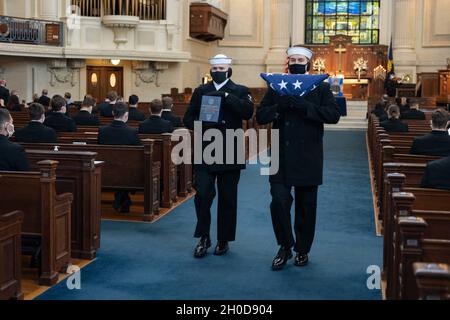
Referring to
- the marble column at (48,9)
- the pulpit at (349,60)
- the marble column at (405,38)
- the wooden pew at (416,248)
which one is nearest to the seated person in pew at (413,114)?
the wooden pew at (416,248)

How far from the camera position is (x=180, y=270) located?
5719 mm

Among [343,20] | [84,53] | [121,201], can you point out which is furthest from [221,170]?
[343,20]

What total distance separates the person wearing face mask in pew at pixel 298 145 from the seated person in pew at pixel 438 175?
0.86m

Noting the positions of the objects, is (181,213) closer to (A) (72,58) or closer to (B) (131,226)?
(B) (131,226)

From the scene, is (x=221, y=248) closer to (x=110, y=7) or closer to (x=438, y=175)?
(x=438, y=175)

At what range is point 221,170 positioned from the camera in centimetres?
615

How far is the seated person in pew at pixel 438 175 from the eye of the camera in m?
5.18

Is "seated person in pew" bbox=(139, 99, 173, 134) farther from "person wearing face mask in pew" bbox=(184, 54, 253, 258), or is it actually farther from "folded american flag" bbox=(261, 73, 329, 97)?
"folded american flag" bbox=(261, 73, 329, 97)

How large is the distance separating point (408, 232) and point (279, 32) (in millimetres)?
23398

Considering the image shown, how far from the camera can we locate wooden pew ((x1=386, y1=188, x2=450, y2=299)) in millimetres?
3695

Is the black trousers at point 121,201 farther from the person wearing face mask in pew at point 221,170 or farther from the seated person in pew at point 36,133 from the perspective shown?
the person wearing face mask in pew at point 221,170

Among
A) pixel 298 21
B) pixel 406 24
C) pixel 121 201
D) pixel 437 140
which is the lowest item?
pixel 121 201

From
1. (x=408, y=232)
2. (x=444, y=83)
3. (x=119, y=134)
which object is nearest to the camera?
(x=408, y=232)
